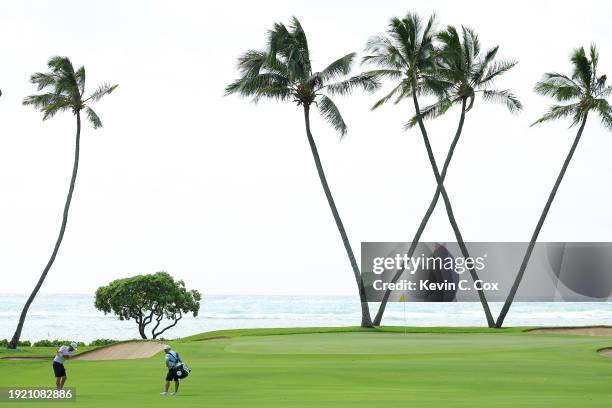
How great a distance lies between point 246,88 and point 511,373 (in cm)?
3730

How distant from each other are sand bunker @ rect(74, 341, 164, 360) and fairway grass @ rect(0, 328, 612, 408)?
204 cm

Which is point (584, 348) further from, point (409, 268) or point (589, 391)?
point (409, 268)

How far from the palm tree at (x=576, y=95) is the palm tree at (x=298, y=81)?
12.9m

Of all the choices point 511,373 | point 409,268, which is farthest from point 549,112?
point 511,373

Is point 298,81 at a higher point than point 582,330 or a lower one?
higher

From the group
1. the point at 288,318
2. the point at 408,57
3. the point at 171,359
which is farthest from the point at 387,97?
the point at 288,318

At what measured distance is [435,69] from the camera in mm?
69438

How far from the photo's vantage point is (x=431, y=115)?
71.3m

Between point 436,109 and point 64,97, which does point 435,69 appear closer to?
point 436,109

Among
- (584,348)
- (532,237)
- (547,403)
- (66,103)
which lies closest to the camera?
(547,403)

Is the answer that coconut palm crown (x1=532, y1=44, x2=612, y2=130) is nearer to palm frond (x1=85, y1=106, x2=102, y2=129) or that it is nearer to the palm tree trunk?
the palm tree trunk

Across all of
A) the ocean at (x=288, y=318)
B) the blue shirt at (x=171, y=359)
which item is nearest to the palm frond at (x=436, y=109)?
the blue shirt at (x=171, y=359)

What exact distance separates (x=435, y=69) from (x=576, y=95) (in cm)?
1053

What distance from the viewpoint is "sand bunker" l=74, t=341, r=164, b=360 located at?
49.4m
